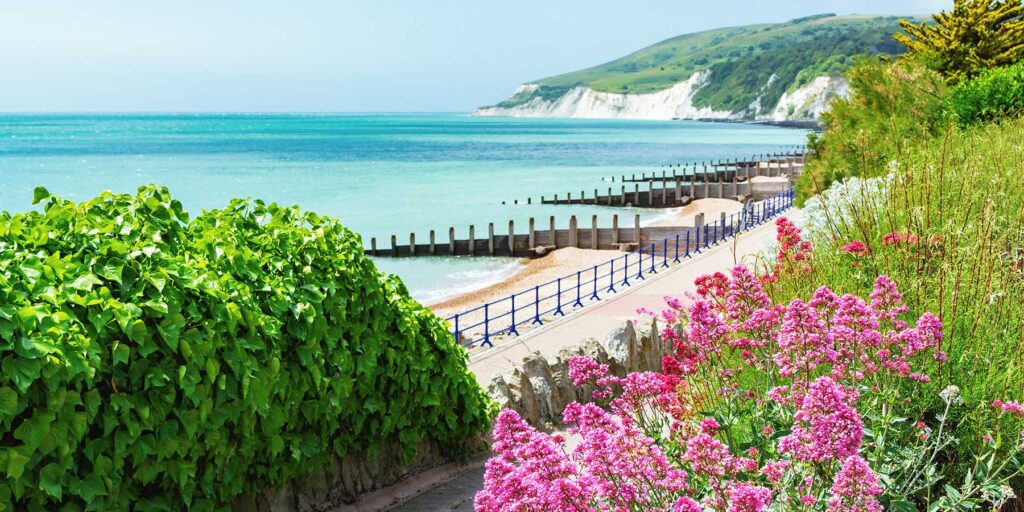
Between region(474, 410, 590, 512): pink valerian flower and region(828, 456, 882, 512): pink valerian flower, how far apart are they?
3.66 ft

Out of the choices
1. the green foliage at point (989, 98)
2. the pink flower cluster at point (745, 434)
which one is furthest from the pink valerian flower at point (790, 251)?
the green foliage at point (989, 98)

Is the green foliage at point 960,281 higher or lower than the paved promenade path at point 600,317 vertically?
higher

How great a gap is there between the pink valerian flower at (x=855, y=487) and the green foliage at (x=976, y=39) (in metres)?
39.0

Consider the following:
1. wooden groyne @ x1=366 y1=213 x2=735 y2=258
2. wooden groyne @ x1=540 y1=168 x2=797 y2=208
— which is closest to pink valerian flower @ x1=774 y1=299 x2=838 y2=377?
wooden groyne @ x1=366 y1=213 x2=735 y2=258

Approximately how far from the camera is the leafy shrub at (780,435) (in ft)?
13.4

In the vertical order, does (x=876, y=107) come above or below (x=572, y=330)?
above

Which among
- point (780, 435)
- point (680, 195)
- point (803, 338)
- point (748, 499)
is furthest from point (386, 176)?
point (748, 499)

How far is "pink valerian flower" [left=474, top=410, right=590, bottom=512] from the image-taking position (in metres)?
4.15

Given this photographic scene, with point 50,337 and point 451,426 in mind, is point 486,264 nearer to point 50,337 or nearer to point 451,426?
point 451,426

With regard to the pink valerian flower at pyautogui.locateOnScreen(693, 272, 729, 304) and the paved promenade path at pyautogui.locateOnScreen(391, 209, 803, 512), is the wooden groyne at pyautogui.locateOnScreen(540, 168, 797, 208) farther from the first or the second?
the pink valerian flower at pyautogui.locateOnScreen(693, 272, 729, 304)

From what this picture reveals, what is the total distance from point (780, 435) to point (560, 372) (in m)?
6.42

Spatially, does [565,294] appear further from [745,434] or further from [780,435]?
[780,435]

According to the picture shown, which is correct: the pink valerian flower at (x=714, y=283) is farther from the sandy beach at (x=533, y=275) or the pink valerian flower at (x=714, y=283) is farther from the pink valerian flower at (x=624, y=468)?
the sandy beach at (x=533, y=275)

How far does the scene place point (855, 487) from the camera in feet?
12.5
